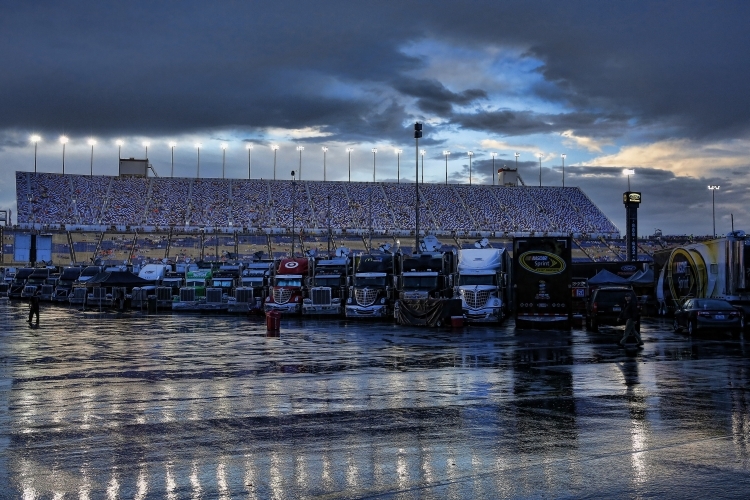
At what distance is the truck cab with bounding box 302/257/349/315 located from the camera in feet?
140

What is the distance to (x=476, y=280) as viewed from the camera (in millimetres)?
37094

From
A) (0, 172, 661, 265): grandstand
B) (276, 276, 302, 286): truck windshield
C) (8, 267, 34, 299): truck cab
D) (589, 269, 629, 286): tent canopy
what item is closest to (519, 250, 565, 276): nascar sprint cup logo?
(589, 269, 629, 286): tent canopy

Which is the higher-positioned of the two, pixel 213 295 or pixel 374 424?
pixel 213 295

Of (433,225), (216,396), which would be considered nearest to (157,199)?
(433,225)

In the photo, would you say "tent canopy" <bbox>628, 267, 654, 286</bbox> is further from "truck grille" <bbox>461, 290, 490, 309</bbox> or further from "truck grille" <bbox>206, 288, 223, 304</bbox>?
"truck grille" <bbox>206, 288, 223, 304</bbox>

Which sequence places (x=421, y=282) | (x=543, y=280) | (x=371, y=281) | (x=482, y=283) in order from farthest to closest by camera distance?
(x=371, y=281) → (x=421, y=282) → (x=482, y=283) → (x=543, y=280)

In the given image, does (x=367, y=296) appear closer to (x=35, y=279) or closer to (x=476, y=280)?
(x=476, y=280)

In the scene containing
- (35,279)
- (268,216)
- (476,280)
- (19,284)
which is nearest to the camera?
(476,280)

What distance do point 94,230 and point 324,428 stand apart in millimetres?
85274

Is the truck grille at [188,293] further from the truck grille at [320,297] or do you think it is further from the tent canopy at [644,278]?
the tent canopy at [644,278]

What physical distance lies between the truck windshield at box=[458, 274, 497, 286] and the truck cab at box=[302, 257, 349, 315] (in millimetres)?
8174

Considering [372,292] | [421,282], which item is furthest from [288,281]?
[421,282]

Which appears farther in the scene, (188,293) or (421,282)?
(188,293)

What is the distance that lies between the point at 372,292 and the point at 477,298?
6306 mm
